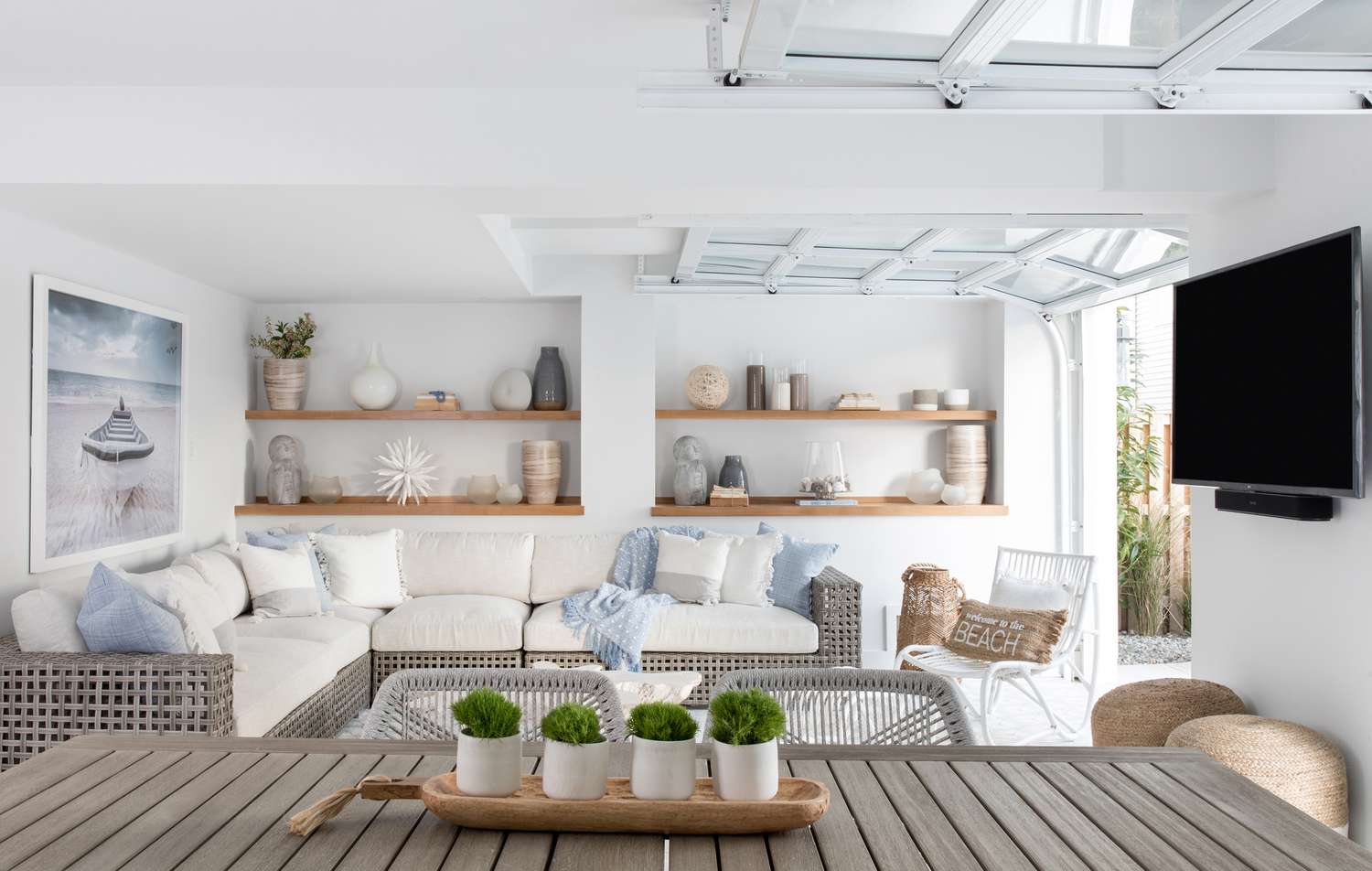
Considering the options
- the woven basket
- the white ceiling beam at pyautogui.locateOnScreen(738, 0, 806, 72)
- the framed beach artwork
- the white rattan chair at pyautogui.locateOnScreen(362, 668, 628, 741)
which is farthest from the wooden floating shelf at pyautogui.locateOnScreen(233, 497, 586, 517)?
the white ceiling beam at pyautogui.locateOnScreen(738, 0, 806, 72)

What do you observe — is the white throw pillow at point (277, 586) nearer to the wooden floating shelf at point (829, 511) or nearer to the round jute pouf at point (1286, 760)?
the wooden floating shelf at point (829, 511)

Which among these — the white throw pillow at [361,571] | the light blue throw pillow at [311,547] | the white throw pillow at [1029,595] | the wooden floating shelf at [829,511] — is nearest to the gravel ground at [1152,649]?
the wooden floating shelf at [829,511]

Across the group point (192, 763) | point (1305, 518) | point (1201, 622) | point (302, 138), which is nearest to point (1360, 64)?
point (1305, 518)

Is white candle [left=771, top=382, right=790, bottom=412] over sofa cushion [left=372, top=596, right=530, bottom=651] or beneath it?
over

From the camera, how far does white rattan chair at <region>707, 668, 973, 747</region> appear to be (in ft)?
7.22

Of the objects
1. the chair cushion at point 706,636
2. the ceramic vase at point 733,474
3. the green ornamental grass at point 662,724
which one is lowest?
the chair cushion at point 706,636

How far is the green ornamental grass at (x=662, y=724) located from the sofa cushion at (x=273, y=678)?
2479mm

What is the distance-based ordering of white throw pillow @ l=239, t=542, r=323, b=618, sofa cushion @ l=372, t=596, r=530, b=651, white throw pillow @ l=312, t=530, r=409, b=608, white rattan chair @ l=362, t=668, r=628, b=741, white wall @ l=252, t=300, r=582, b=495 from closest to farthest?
white rattan chair @ l=362, t=668, r=628, b=741, white throw pillow @ l=239, t=542, r=323, b=618, sofa cushion @ l=372, t=596, r=530, b=651, white throw pillow @ l=312, t=530, r=409, b=608, white wall @ l=252, t=300, r=582, b=495

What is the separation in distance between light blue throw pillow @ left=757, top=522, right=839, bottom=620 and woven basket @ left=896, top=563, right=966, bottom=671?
20.2 inches

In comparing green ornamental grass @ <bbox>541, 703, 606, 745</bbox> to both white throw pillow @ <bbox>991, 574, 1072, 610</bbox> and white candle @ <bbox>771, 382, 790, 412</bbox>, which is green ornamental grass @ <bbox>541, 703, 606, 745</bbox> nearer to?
white throw pillow @ <bbox>991, 574, 1072, 610</bbox>

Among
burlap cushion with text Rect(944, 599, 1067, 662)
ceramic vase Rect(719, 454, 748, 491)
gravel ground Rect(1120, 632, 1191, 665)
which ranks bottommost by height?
gravel ground Rect(1120, 632, 1191, 665)

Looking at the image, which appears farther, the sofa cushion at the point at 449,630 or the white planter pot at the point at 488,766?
the sofa cushion at the point at 449,630

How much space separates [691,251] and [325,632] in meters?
2.44

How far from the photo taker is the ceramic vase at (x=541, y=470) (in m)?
5.95
